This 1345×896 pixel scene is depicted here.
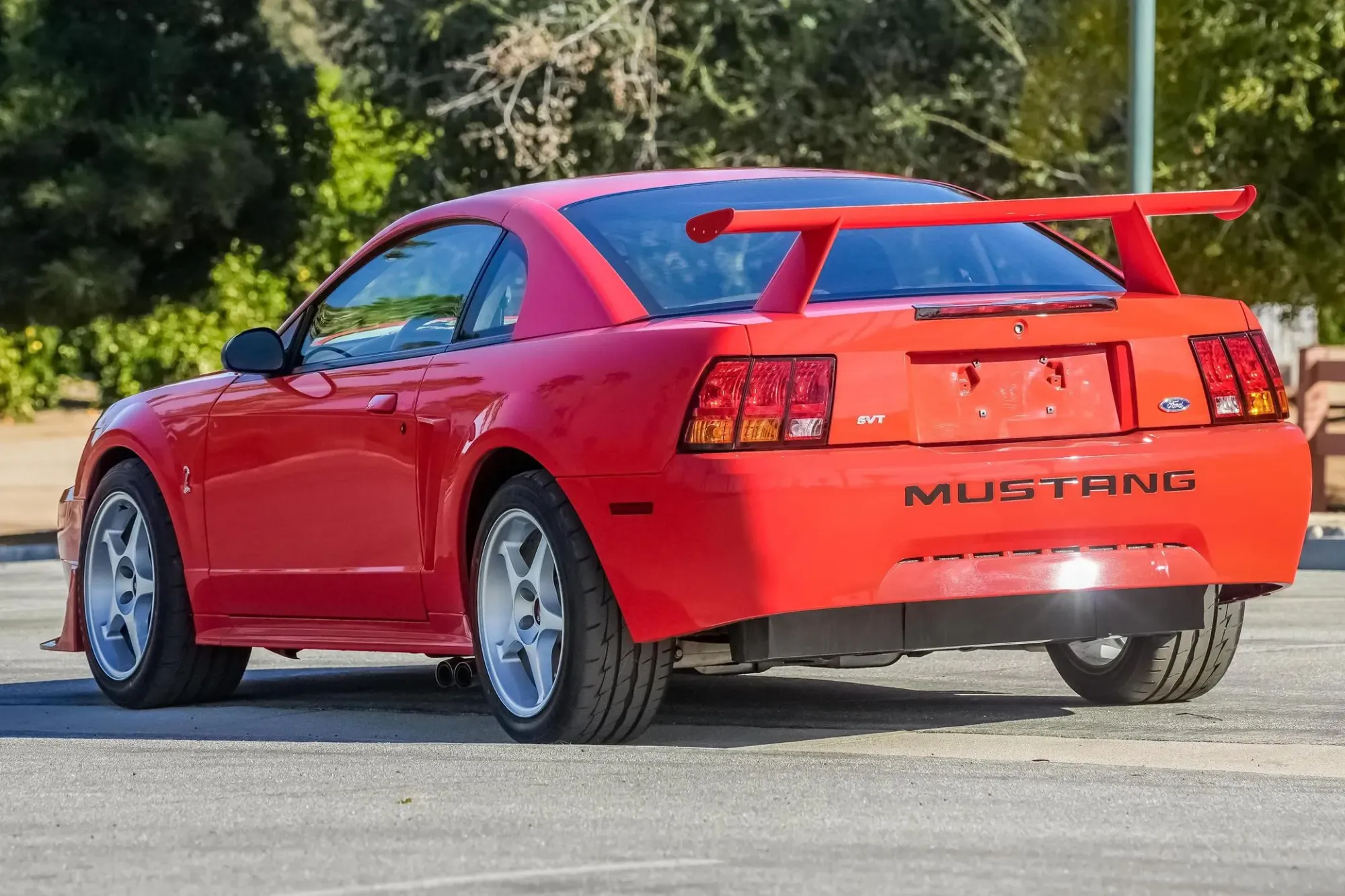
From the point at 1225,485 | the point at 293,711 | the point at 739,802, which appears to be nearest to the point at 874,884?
the point at 739,802

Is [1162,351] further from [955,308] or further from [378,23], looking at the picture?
[378,23]

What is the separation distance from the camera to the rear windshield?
6.72 meters

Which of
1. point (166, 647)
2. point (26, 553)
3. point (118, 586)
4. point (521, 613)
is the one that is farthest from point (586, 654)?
point (26, 553)

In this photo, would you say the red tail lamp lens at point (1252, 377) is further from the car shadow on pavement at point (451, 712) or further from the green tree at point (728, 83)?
the green tree at point (728, 83)

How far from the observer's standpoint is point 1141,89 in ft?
51.5

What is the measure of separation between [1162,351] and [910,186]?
48.3 inches

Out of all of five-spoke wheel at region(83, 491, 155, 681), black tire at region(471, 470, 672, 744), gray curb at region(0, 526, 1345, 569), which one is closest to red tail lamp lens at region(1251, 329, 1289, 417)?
black tire at region(471, 470, 672, 744)

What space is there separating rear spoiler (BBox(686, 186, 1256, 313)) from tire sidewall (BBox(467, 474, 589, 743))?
778 millimetres

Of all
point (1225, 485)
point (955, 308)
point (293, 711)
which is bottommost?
point (293, 711)

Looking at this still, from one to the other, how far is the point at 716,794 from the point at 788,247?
5.73ft

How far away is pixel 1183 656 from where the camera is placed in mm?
7520

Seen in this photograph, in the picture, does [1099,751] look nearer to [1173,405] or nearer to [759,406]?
[1173,405]

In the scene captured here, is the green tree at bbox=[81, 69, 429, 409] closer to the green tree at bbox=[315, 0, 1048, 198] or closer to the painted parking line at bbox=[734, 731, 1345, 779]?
the green tree at bbox=[315, 0, 1048, 198]

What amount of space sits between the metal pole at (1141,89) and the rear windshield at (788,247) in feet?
27.3
